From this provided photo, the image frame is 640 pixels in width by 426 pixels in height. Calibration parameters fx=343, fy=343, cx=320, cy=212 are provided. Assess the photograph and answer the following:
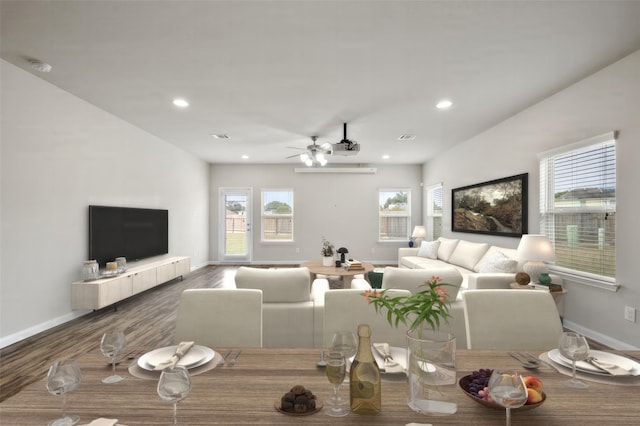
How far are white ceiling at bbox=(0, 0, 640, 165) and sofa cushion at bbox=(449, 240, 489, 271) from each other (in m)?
1.99

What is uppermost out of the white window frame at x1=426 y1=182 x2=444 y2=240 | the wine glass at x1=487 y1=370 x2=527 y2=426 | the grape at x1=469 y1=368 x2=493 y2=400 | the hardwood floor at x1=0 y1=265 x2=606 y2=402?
the white window frame at x1=426 y1=182 x2=444 y2=240

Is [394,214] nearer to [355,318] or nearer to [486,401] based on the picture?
[355,318]

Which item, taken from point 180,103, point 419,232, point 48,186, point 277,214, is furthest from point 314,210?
point 48,186

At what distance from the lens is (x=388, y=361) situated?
3.87 ft

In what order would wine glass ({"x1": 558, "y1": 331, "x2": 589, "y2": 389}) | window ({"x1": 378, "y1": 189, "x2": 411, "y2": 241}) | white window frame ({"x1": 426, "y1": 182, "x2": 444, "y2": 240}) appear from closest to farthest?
wine glass ({"x1": 558, "y1": 331, "x2": 589, "y2": 389})
white window frame ({"x1": 426, "y1": 182, "x2": 444, "y2": 240})
window ({"x1": 378, "y1": 189, "x2": 411, "y2": 241})

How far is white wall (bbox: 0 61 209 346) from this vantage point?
3.29 m

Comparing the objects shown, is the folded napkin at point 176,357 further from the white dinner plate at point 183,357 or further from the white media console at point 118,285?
the white media console at point 118,285

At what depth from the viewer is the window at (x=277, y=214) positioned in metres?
A: 8.98

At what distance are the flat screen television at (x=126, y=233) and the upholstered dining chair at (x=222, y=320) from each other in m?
3.56

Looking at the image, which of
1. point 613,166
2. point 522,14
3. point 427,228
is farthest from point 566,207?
point 427,228

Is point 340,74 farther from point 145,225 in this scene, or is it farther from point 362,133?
point 145,225

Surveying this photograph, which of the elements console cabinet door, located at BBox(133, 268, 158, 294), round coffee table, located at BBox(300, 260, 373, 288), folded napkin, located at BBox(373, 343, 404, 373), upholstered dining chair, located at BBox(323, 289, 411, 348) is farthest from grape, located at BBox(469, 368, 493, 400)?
console cabinet door, located at BBox(133, 268, 158, 294)

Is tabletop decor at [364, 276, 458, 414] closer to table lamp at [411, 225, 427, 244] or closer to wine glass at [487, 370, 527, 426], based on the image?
wine glass at [487, 370, 527, 426]

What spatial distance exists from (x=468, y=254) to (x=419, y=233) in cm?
284
